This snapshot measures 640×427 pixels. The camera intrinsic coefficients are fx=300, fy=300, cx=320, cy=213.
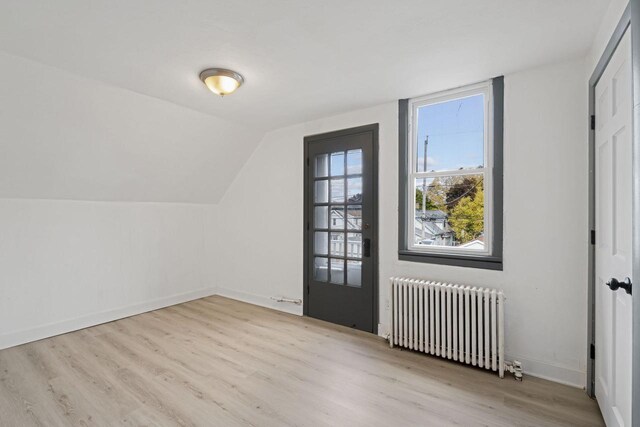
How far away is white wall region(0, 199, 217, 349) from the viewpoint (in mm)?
3121

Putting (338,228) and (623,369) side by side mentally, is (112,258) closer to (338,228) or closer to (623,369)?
(338,228)

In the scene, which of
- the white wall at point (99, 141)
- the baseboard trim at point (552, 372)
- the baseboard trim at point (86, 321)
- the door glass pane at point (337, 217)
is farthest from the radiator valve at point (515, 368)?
the baseboard trim at point (86, 321)

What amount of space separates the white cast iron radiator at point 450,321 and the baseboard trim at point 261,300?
147 centimetres

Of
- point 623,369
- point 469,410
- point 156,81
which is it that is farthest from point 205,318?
point 623,369

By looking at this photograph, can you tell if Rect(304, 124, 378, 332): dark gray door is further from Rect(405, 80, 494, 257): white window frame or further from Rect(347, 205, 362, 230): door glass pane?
Rect(405, 80, 494, 257): white window frame

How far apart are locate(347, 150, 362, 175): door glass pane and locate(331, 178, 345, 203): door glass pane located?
6.5 inches

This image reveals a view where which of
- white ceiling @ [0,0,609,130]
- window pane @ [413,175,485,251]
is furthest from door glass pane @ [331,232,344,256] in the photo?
white ceiling @ [0,0,609,130]

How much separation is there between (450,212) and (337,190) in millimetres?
1310

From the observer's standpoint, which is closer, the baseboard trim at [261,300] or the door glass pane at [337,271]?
the door glass pane at [337,271]

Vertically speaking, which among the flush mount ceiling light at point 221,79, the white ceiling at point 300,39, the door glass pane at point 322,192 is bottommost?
the door glass pane at point 322,192

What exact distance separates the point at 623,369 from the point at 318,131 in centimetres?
333

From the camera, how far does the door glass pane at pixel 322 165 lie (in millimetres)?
3760

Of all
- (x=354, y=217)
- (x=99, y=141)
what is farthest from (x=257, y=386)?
(x=99, y=141)

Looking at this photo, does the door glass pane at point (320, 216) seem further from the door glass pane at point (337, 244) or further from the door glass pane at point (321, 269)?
the door glass pane at point (321, 269)
